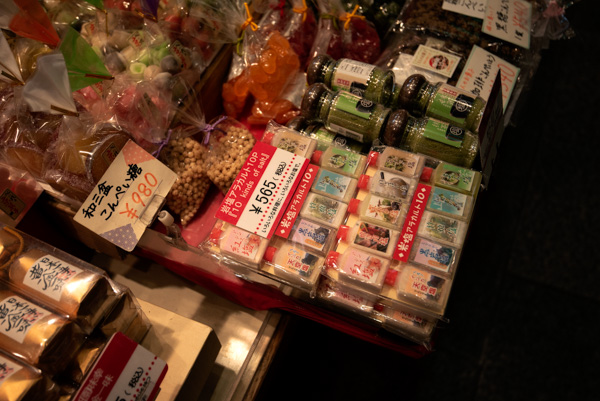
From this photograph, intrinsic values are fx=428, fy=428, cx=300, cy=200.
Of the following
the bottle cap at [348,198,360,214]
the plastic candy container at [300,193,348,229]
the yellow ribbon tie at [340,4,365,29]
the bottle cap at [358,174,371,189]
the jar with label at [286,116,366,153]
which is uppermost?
the yellow ribbon tie at [340,4,365,29]

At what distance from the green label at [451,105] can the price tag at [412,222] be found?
310 millimetres

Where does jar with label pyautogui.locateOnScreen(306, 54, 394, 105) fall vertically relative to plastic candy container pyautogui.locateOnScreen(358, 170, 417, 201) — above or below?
above

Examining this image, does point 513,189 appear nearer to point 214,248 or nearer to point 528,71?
point 528,71

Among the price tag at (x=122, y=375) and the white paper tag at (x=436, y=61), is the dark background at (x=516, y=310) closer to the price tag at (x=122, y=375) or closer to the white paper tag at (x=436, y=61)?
the white paper tag at (x=436, y=61)

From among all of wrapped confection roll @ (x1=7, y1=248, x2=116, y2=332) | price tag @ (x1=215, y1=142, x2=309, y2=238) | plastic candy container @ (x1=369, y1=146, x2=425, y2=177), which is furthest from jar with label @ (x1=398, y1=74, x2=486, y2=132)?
wrapped confection roll @ (x1=7, y1=248, x2=116, y2=332)

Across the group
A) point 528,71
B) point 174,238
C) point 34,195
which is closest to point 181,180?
point 174,238

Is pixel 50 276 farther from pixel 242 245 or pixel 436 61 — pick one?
pixel 436 61

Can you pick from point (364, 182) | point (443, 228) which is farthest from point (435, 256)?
point (364, 182)

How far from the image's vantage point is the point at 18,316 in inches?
37.1

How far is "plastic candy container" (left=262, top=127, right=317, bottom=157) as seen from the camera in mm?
1421

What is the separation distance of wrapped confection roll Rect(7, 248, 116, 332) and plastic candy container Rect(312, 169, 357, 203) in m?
0.66

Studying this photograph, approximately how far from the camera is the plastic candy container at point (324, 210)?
1305mm

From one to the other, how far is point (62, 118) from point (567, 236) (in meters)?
2.53

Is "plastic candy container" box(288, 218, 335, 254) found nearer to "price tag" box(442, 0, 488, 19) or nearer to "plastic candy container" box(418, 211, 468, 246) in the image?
"plastic candy container" box(418, 211, 468, 246)
